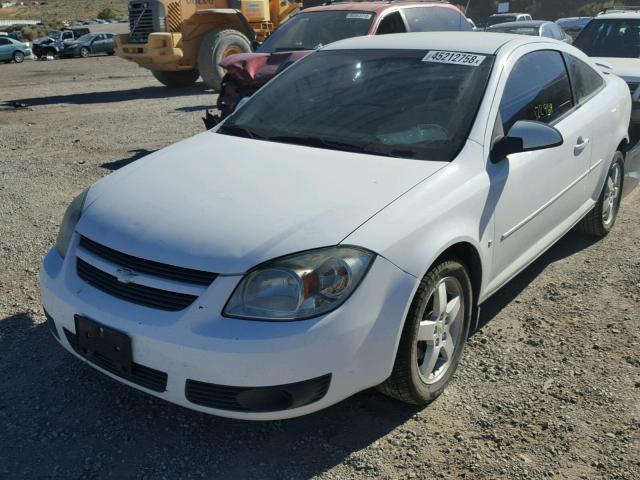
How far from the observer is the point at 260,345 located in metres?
2.34

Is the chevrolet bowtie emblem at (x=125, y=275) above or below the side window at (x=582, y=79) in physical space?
below

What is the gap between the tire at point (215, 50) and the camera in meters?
13.9

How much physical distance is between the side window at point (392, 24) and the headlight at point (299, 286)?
21.2ft

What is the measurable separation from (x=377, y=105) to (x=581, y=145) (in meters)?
1.45

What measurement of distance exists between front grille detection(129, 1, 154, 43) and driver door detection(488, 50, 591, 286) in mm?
11587

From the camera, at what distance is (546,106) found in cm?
389

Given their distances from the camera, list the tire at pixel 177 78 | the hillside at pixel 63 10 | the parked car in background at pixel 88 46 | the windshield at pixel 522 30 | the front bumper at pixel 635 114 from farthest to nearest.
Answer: the hillside at pixel 63 10
the parked car in background at pixel 88 46
the tire at pixel 177 78
the windshield at pixel 522 30
the front bumper at pixel 635 114

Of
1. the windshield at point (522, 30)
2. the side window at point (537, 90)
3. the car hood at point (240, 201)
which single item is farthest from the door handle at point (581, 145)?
the windshield at point (522, 30)

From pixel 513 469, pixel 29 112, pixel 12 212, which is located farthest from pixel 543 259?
pixel 29 112

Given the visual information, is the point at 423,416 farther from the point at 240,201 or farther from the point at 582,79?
the point at 582,79

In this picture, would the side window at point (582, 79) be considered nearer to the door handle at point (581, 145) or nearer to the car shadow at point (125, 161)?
the door handle at point (581, 145)

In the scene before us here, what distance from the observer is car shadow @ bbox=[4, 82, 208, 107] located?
45.3 feet

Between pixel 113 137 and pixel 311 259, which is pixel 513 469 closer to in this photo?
pixel 311 259

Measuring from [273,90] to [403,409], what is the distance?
82.7 inches
